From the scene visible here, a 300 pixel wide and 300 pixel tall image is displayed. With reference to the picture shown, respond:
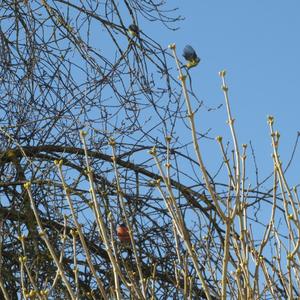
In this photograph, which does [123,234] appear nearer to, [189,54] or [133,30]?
[189,54]

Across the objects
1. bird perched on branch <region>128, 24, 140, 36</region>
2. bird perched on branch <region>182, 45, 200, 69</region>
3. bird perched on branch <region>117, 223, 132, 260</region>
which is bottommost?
bird perched on branch <region>117, 223, 132, 260</region>

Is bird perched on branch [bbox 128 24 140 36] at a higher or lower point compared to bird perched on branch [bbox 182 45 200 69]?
higher

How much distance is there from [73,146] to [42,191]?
0.30 m

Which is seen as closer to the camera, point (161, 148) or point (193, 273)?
point (193, 273)

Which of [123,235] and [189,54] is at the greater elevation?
[189,54]

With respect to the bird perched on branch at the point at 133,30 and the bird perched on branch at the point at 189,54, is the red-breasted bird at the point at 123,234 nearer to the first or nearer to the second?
the bird perched on branch at the point at 189,54

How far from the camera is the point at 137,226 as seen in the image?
14.3 feet

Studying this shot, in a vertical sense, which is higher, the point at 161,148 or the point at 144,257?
the point at 161,148

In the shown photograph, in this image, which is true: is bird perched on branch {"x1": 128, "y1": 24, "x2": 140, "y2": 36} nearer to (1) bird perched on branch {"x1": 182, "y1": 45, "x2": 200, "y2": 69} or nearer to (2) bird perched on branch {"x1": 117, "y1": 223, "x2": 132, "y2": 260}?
(1) bird perched on branch {"x1": 182, "y1": 45, "x2": 200, "y2": 69}

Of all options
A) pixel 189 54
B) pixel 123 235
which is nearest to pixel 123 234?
pixel 123 235

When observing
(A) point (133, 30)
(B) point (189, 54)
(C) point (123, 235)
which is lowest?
(C) point (123, 235)

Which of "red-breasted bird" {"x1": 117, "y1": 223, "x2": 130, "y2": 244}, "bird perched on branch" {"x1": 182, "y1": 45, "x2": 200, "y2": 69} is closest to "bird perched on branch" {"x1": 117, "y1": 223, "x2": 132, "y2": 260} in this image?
"red-breasted bird" {"x1": 117, "y1": 223, "x2": 130, "y2": 244}

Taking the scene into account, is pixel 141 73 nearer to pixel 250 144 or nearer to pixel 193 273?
pixel 250 144

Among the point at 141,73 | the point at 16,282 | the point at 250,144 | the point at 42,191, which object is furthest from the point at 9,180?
the point at 250,144
